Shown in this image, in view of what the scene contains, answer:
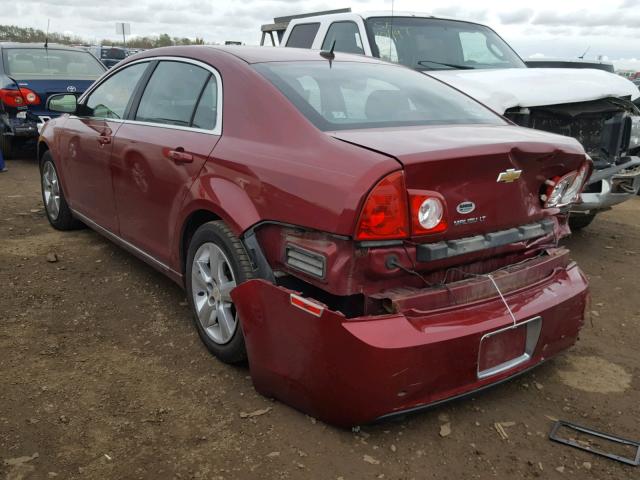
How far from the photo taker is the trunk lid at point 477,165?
2334 mm

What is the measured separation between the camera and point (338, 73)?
10.6ft

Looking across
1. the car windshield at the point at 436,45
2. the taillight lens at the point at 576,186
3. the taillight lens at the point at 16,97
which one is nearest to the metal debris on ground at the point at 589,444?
the taillight lens at the point at 576,186

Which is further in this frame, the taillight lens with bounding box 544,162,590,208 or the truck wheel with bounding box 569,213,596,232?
the truck wheel with bounding box 569,213,596,232

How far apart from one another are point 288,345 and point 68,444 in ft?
3.24

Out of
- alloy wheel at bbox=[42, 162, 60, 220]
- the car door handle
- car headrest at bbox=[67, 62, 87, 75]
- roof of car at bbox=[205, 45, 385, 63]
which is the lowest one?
alloy wheel at bbox=[42, 162, 60, 220]

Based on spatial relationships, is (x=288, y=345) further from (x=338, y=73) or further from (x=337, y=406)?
(x=338, y=73)

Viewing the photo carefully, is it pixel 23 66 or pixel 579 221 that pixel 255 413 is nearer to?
pixel 579 221

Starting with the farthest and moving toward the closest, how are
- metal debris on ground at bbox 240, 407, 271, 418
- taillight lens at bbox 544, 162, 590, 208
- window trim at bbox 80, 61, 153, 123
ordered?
window trim at bbox 80, 61, 153, 123, taillight lens at bbox 544, 162, 590, 208, metal debris on ground at bbox 240, 407, 271, 418

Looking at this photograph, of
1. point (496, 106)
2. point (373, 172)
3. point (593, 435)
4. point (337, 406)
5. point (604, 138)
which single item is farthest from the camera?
point (604, 138)

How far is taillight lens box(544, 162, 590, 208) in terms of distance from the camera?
9.10 ft

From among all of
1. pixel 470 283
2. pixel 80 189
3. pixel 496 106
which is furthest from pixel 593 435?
pixel 80 189

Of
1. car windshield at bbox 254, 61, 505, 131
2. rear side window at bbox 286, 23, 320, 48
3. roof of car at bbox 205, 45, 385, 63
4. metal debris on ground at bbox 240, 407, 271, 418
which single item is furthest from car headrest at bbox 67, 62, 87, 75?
metal debris on ground at bbox 240, 407, 271, 418

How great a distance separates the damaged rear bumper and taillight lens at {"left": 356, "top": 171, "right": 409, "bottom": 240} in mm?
279

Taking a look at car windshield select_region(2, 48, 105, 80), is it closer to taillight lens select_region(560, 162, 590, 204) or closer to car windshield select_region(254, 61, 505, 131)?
car windshield select_region(254, 61, 505, 131)
